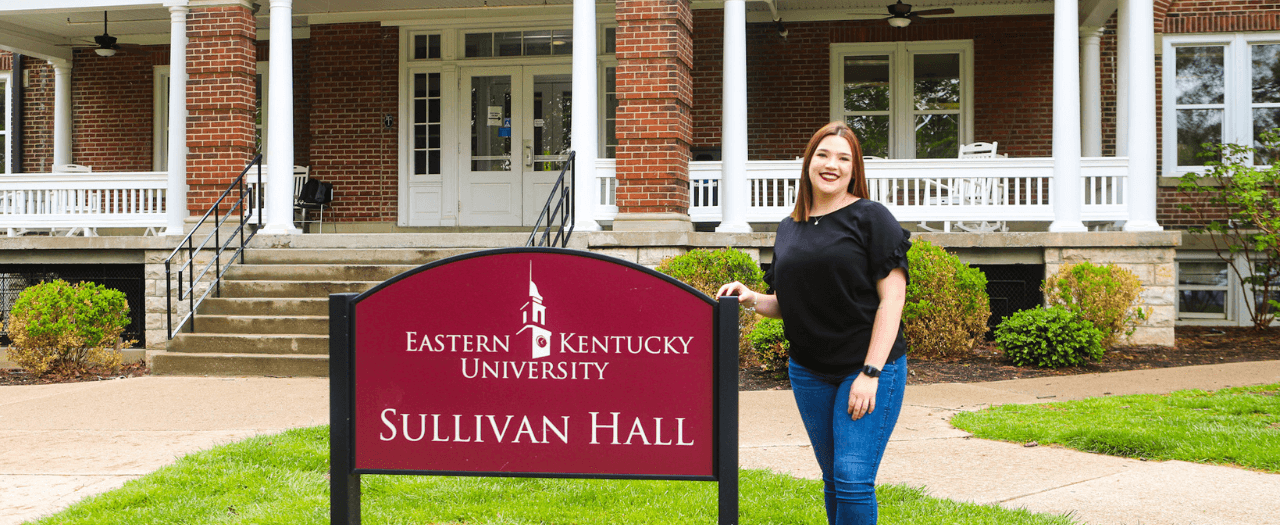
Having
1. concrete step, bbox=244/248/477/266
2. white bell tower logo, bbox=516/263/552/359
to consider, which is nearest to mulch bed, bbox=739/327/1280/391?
concrete step, bbox=244/248/477/266

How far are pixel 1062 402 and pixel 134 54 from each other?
13521mm

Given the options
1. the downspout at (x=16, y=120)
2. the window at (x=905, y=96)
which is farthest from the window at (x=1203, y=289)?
the downspout at (x=16, y=120)

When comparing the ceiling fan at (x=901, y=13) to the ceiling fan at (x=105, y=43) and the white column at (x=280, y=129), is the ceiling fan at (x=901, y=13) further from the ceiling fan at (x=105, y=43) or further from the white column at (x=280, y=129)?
the ceiling fan at (x=105, y=43)

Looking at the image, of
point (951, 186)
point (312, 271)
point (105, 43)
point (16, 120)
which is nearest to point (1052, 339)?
point (951, 186)

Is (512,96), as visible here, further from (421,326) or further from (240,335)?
(421,326)

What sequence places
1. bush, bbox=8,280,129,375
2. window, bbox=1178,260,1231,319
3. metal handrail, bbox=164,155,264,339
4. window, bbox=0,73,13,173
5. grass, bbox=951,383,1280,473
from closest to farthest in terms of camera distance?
grass, bbox=951,383,1280,473
bush, bbox=8,280,129,375
metal handrail, bbox=164,155,264,339
window, bbox=1178,260,1231,319
window, bbox=0,73,13,173

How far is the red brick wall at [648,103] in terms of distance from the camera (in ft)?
31.9

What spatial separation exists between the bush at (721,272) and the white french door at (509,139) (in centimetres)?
467

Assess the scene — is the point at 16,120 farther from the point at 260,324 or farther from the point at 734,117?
the point at 734,117

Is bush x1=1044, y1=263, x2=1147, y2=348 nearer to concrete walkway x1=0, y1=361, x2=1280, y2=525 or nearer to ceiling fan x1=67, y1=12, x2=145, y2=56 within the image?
concrete walkway x1=0, y1=361, x2=1280, y2=525

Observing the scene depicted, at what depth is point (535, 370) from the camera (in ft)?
9.16

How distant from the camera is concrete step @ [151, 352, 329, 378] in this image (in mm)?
8344

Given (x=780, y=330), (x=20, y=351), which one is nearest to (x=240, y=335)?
(x=20, y=351)

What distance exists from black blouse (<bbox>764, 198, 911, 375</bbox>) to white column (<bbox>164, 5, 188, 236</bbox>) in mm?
9643
